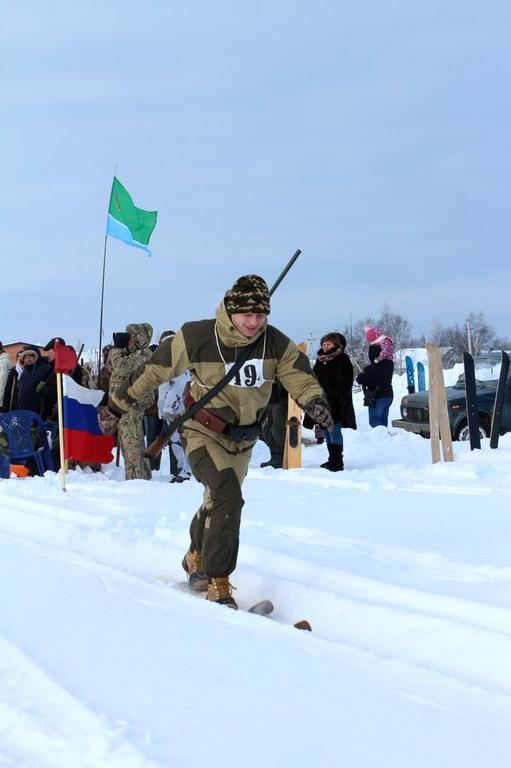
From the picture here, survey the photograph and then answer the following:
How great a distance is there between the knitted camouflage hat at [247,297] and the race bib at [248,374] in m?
0.28

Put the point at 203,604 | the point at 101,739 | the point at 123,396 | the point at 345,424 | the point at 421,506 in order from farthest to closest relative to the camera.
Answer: the point at 345,424
the point at 421,506
the point at 123,396
the point at 203,604
the point at 101,739

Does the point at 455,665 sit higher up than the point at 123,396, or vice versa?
the point at 123,396

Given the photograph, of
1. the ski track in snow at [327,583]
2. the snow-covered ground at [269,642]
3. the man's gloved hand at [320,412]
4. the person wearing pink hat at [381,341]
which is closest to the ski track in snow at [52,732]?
the snow-covered ground at [269,642]

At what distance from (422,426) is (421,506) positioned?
736 cm

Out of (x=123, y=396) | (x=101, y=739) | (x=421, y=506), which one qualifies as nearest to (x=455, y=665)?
(x=101, y=739)

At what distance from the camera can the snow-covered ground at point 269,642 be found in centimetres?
266

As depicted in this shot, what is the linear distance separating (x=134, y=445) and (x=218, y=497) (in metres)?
5.44

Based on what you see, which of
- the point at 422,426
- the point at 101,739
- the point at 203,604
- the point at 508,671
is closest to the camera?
the point at 101,739

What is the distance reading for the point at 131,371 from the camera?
384 inches

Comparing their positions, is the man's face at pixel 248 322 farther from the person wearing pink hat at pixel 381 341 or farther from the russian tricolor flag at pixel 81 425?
the person wearing pink hat at pixel 381 341

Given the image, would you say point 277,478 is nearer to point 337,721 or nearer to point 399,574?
point 399,574

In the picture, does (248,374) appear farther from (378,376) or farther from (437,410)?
(378,376)

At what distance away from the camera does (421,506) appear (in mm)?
7375

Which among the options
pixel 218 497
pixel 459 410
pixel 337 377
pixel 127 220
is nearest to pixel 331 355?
pixel 337 377
